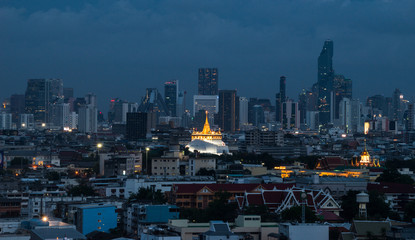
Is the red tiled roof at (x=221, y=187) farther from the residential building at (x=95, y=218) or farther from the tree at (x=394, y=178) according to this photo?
the tree at (x=394, y=178)

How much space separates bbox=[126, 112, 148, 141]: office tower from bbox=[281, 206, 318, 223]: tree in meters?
125

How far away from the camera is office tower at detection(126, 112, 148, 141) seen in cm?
16638

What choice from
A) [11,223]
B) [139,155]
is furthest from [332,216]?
[139,155]

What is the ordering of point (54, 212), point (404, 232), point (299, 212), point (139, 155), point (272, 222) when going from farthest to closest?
point (139, 155), point (54, 212), point (299, 212), point (272, 222), point (404, 232)

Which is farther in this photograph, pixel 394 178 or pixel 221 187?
pixel 394 178

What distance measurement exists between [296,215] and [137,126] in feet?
424

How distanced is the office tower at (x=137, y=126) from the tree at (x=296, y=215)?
409 ft

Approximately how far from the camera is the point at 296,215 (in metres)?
40.1

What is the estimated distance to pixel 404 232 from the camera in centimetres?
3425

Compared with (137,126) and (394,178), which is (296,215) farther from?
(137,126)

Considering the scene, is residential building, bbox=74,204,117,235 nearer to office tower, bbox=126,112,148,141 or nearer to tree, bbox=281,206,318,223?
tree, bbox=281,206,318,223

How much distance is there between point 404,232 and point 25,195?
78.8 feet

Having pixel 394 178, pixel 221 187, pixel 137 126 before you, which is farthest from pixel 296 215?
pixel 137 126

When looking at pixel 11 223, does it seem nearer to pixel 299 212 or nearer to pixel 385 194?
pixel 299 212
